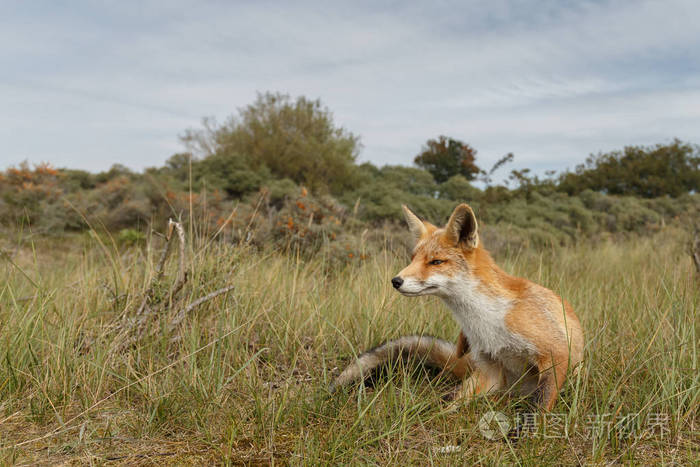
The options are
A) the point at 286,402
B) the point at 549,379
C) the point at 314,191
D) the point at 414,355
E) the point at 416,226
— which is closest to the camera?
the point at 549,379

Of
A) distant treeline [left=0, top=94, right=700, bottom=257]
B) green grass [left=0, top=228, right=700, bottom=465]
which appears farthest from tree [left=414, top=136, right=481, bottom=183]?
green grass [left=0, top=228, right=700, bottom=465]

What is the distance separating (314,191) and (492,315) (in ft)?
48.1

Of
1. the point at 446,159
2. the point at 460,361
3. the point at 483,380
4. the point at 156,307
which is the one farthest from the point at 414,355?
the point at 446,159

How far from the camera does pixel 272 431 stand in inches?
103

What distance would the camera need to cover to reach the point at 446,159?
27.9 m

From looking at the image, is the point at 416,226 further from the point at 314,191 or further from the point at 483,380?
A: the point at 314,191

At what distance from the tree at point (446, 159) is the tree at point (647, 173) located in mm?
5999

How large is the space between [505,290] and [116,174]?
21098 mm


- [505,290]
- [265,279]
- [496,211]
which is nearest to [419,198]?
[496,211]

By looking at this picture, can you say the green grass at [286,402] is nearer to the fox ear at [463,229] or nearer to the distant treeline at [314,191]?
the fox ear at [463,229]

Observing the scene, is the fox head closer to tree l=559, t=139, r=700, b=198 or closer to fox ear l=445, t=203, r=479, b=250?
fox ear l=445, t=203, r=479, b=250

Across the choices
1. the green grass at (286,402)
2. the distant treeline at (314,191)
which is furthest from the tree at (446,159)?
the green grass at (286,402)

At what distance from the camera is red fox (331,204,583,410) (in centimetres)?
277

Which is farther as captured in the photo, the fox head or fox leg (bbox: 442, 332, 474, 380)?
fox leg (bbox: 442, 332, 474, 380)
